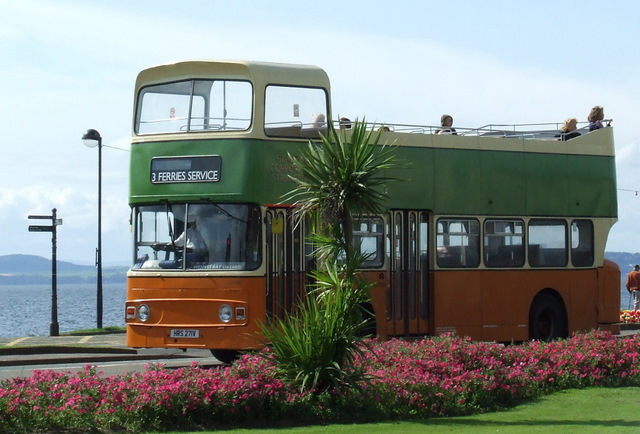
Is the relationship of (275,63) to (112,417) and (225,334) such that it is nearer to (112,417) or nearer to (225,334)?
(225,334)

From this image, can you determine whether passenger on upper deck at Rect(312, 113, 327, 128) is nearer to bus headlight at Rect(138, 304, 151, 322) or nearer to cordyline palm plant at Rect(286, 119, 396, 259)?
bus headlight at Rect(138, 304, 151, 322)

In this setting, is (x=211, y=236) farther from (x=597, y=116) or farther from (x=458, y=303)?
(x=597, y=116)

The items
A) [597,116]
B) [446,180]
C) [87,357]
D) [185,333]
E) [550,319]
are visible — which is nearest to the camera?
[185,333]

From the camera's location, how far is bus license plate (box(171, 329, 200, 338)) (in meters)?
20.0

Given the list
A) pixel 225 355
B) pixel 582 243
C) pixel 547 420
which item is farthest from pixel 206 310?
pixel 582 243

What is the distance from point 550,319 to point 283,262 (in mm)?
7114

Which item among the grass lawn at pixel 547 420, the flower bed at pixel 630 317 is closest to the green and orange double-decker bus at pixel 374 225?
the grass lawn at pixel 547 420

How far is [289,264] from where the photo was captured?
2066cm

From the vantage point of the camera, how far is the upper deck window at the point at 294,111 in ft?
67.1

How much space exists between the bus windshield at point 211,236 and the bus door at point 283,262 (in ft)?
1.01

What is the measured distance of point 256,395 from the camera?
47.2 ft

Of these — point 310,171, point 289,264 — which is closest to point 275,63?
point 289,264

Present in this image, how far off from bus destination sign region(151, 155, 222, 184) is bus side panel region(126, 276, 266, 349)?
5.26 feet

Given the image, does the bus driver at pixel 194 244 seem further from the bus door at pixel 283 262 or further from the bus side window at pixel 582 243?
the bus side window at pixel 582 243
